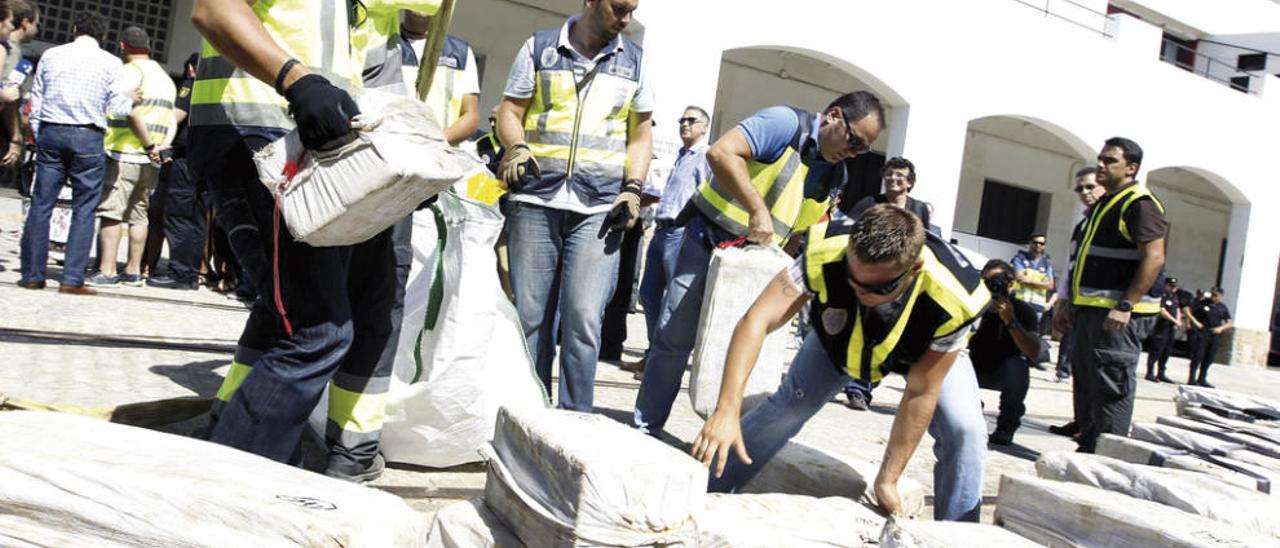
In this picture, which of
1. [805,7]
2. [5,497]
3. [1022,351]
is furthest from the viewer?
[805,7]

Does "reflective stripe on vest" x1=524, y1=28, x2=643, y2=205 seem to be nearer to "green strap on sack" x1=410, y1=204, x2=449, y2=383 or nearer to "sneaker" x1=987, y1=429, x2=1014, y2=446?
"green strap on sack" x1=410, y1=204, x2=449, y2=383

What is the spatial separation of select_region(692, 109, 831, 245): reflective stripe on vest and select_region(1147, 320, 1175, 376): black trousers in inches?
433

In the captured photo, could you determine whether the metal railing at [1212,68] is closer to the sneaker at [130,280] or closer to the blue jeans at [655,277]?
the blue jeans at [655,277]

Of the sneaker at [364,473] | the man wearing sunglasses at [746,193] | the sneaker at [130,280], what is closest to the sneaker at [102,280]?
the sneaker at [130,280]

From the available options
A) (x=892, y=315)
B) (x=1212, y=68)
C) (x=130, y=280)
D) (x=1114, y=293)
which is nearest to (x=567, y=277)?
(x=892, y=315)

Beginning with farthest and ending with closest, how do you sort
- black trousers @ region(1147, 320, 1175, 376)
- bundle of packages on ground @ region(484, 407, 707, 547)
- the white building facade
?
1. the white building facade
2. black trousers @ region(1147, 320, 1175, 376)
3. bundle of packages on ground @ region(484, 407, 707, 547)

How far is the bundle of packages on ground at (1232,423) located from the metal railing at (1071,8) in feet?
44.1

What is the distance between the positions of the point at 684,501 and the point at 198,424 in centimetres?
181

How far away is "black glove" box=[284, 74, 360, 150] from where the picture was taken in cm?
238

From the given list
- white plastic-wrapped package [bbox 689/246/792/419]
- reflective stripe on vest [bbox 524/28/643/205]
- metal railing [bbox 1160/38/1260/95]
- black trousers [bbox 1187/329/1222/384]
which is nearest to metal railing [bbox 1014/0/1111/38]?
metal railing [bbox 1160/38/1260/95]

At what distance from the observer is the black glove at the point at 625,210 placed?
4.24 m

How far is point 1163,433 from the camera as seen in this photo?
452 centimetres

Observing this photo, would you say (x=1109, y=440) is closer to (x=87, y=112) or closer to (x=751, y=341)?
(x=751, y=341)

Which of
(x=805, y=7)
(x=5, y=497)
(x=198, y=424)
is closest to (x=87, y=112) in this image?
(x=198, y=424)
